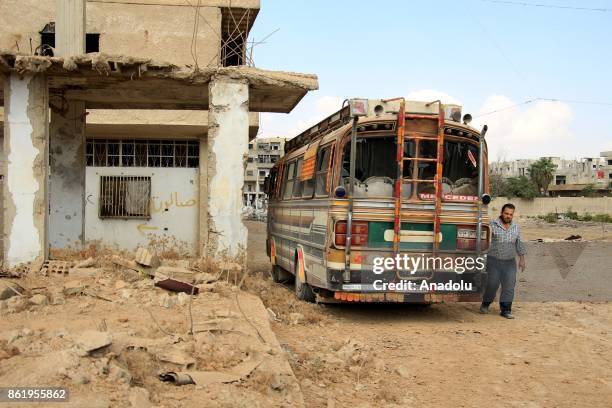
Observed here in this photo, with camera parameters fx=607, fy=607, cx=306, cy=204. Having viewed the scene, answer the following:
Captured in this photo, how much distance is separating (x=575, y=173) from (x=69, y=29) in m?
90.4

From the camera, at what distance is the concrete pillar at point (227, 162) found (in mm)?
9883

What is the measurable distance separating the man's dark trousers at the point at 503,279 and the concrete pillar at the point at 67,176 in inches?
306

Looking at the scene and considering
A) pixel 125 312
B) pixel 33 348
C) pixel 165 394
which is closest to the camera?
pixel 165 394

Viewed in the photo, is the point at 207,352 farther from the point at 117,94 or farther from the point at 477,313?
the point at 117,94

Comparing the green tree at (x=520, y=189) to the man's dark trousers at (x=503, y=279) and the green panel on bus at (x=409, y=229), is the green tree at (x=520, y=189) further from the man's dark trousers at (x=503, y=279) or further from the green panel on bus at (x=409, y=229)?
the green panel on bus at (x=409, y=229)

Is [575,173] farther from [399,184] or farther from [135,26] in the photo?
[399,184]

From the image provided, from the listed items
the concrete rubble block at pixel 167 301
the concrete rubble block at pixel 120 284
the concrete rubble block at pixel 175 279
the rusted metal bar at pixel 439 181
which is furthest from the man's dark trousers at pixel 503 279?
the concrete rubble block at pixel 120 284

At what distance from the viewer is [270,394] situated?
185 inches

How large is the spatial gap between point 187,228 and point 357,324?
845 centimetres

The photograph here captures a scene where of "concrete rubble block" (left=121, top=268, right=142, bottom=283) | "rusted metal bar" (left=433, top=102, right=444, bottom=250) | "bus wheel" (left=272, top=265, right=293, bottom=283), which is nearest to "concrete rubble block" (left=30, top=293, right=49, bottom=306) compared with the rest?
"concrete rubble block" (left=121, top=268, right=142, bottom=283)

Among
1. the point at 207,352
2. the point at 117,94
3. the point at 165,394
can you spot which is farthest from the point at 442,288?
the point at 117,94

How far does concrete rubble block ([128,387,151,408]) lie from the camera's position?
12.6 ft

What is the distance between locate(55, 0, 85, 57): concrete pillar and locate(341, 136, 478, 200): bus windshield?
17.3 feet

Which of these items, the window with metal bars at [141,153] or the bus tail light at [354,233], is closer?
the bus tail light at [354,233]
